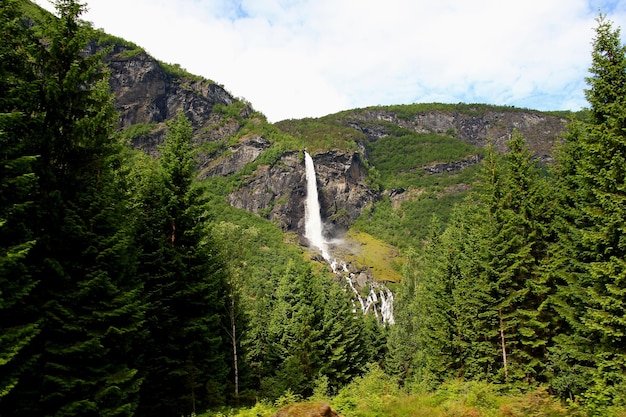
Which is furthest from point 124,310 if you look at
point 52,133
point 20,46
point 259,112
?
point 259,112

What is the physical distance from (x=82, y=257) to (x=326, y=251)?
11039 cm

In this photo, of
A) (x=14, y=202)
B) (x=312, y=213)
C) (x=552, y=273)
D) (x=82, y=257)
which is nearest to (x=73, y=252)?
(x=82, y=257)

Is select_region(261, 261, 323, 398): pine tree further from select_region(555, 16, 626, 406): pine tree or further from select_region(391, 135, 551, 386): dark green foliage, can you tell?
select_region(555, 16, 626, 406): pine tree

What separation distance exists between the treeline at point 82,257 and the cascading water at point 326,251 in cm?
6156

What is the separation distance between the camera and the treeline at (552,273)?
12.8 meters

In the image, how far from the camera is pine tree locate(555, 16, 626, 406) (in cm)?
1235

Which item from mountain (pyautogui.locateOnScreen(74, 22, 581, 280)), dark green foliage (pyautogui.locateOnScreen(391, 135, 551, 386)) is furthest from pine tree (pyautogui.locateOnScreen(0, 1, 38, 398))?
mountain (pyautogui.locateOnScreen(74, 22, 581, 280))

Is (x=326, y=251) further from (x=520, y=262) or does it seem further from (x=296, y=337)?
(x=520, y=262)

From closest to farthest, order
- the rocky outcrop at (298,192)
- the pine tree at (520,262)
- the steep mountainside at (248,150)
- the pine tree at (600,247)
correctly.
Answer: the pine tree at (600,247)
the pine tree at (520,262)
the rocky outcrop at (298,192)
the steep mountainside at (248,150)

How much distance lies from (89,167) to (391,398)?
11.3 meters

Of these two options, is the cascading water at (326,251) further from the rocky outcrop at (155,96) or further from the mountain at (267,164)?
the rocky outcrop at (155,96)

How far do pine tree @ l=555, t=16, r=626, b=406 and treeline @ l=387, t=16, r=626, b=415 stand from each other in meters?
0.04

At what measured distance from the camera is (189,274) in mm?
15734

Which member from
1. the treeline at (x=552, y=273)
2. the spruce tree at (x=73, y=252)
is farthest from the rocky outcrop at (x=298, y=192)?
the spruce tree at (x=73, y=252)
